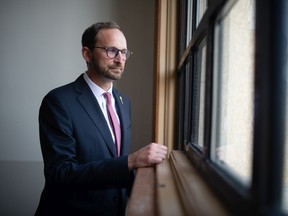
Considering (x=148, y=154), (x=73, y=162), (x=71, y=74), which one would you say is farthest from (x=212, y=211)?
(x=71, y=74)

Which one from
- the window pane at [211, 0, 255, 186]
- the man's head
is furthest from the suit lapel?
the window pane at [211, 0, 255, 186]

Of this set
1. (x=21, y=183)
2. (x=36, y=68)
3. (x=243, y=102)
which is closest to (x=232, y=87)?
(x=243, y=102)

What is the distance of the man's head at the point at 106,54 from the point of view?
1291mm

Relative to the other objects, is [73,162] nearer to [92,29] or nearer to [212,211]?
[92,29]

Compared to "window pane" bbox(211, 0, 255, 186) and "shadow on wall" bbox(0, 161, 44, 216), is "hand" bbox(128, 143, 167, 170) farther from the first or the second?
"shadow on wall" bbox(0, 161, 44, 216)

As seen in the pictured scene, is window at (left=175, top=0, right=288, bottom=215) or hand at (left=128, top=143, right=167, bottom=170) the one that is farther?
hand at (left=128, top=143, right=167, bottom=170)

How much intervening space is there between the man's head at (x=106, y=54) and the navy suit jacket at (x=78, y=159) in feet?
0.32

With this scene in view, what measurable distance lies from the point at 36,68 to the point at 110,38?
4.09 ft

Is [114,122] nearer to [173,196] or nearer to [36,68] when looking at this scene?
[173,196]

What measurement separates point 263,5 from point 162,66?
4.45ft

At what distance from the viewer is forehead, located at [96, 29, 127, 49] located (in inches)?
51.0

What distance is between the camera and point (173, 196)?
0.58 meters

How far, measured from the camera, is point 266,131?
0.31 m

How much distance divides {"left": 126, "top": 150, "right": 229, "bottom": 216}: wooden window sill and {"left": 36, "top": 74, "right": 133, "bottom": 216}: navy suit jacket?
0.21 meters
